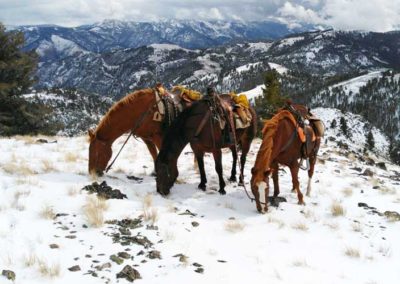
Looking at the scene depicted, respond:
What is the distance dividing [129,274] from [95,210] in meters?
2.09

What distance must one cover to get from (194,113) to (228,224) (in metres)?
3.18

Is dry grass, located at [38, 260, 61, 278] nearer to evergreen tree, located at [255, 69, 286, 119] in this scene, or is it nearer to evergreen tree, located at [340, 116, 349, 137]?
evergreen tree, located at [255, 69, 286, 119]

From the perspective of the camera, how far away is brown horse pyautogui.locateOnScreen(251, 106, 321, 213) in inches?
336

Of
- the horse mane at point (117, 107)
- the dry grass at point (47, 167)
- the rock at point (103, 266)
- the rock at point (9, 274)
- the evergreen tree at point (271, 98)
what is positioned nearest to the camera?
the rock at point (9, 274)

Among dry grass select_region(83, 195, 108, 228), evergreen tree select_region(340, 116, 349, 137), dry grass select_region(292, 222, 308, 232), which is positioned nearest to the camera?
dry grass select_region(83, 195, 108, 228)

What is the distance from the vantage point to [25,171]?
30.1 feet

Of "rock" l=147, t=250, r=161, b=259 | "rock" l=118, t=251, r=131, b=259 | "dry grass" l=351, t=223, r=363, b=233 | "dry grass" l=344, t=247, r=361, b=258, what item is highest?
"rock" l=118, t=251, r=131, b=259

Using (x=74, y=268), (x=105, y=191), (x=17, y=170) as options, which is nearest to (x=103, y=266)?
(x=74, y=268)

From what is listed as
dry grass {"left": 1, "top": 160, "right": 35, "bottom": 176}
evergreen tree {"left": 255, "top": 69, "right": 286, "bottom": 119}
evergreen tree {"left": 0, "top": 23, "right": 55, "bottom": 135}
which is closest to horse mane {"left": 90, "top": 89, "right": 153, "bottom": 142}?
dry grass {"left": 1, "top": 160, "right": 35, "bottom": 176}

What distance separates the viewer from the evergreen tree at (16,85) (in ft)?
91.0

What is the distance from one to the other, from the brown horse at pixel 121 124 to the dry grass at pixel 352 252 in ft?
17.9

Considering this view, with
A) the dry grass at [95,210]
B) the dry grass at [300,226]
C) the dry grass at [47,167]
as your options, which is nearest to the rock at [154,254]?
the dry grass at [95,210]

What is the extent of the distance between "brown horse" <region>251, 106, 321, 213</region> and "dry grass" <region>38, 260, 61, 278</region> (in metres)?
4.68

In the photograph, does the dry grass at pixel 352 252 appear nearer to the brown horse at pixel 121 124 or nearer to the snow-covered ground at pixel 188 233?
the snow-covered ground at pixel 188 233
